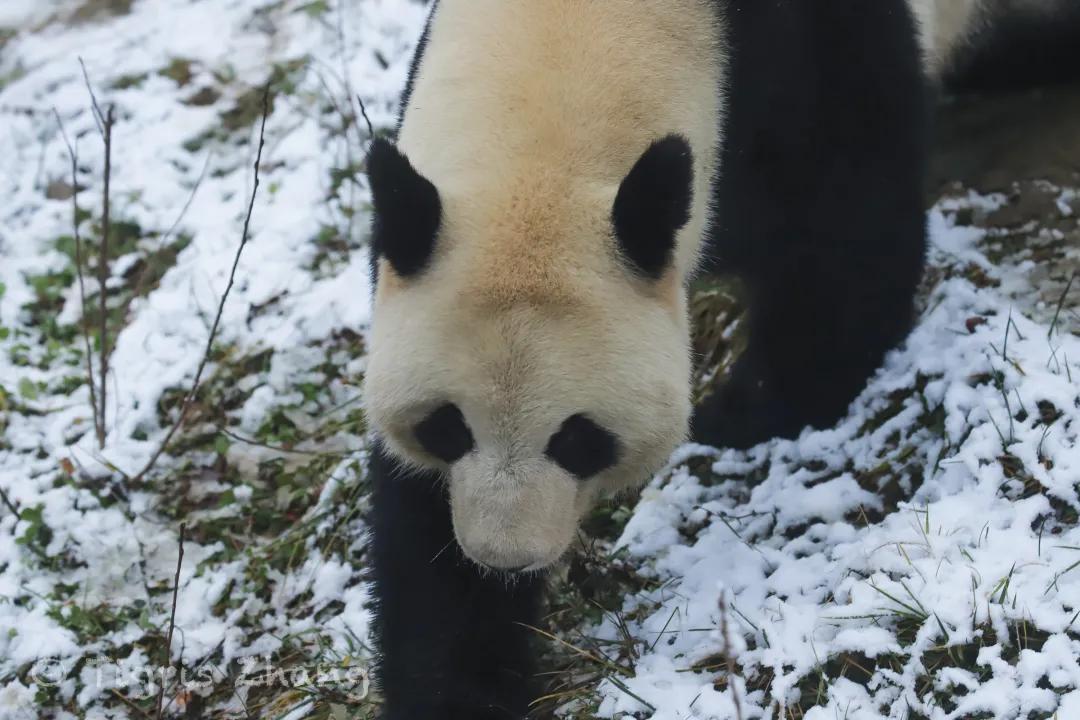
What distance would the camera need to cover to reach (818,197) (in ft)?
13.0

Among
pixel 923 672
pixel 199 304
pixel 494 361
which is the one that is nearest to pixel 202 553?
pixel 199 304

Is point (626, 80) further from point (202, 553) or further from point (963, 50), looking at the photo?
point (963, 50)

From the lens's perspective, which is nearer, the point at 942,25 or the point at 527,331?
the point at 527,331

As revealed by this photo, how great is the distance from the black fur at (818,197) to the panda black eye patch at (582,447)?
106 centimetres

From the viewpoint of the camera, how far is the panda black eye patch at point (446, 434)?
2.87 meters

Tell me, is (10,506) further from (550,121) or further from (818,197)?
(818,197)

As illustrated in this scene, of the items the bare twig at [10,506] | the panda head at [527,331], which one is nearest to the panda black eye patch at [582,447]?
the panda head at [527,331]

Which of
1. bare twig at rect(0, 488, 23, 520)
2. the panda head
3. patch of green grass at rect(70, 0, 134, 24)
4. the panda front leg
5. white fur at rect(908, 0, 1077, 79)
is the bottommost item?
bare twig at rect(0, 488, 23, 520)

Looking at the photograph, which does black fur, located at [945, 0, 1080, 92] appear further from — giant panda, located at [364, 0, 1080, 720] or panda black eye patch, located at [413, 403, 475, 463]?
panda black eye patch, located at [413, 403, 475, 463]

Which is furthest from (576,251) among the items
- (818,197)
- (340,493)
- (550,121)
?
(340,493)

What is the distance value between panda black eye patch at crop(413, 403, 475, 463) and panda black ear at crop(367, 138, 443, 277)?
362mm

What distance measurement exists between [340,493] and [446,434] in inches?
75.6

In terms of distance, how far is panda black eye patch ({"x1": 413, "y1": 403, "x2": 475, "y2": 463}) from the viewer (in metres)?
2.87

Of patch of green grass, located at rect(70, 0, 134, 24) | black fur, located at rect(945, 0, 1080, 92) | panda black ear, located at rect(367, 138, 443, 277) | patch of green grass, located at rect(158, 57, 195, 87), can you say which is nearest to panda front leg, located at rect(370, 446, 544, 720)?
panda black ear, located at rect(367, 138, 443, 277)
